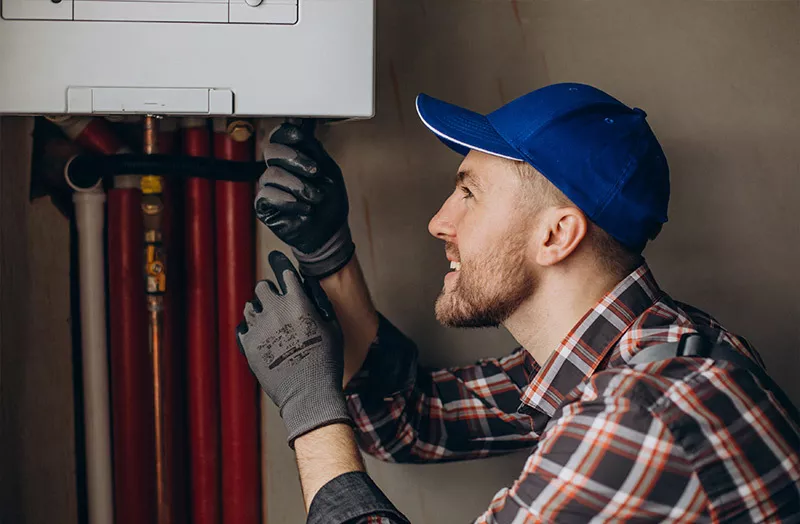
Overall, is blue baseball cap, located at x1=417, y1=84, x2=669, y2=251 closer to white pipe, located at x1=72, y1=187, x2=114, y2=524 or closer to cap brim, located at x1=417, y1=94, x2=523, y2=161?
cap brim, located at x1=417, y1=94, x2=523, y2=161

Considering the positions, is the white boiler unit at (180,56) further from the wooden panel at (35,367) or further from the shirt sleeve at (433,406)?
the shirt sleeve at (433,406)

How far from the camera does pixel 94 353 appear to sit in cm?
127

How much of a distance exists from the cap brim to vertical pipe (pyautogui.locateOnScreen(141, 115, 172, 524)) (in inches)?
17.7

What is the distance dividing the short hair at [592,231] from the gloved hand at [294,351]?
36 cm

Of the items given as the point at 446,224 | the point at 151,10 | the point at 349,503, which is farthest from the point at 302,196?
the point at 349,503

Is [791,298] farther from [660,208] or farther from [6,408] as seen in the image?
[6,408]

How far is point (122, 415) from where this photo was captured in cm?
127

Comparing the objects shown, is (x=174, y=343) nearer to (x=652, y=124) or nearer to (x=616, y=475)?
(x=616, y=475)

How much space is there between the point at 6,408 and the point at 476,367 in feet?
2.54

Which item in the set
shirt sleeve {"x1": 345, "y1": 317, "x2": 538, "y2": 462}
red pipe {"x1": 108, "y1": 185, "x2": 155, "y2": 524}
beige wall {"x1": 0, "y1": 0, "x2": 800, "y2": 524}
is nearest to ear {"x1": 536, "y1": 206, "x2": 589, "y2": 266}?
shirt sleeve {"x1": 345, "y1": 317, "x2": 538, "y2": 462}

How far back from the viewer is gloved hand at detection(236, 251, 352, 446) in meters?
1.06

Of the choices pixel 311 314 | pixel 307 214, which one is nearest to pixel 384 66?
pixel 307 214

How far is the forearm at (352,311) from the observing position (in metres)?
1.26

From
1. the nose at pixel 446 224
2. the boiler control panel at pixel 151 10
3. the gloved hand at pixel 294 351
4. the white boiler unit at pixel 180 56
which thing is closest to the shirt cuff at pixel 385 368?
the gloved hand at pixel 294 351
